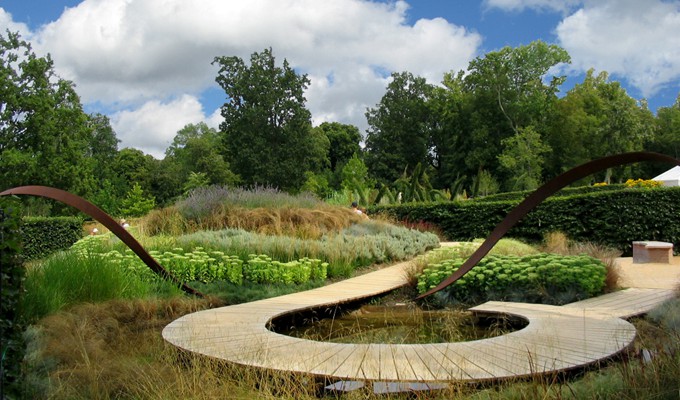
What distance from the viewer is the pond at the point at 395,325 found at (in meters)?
5.23

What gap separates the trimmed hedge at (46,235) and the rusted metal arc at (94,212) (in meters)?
9.58

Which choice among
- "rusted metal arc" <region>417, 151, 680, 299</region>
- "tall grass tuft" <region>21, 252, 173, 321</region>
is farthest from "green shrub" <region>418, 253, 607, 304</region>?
"tall grass tuft" <region>21, 252, 173, 321</region>

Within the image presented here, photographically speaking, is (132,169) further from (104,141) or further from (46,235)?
(46,235)

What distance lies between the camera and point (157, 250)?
8570 millimetres

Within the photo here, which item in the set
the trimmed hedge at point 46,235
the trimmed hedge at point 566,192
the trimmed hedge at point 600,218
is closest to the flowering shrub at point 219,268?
the trimmed hedge at point 600,218

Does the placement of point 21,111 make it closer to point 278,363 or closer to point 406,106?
point 278,363

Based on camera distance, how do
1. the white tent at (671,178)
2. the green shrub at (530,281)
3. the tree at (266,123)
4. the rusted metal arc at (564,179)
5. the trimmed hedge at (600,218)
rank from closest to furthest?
the rusted metal arc at (564,179), the green shrub at (530,281), the trimmed hedge at (600,218), the white tent at (671,178), the tree at (266,123)

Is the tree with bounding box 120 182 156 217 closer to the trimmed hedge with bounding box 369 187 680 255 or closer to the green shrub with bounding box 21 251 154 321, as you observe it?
the trimmed hedge with bounding box 369 187 680 255

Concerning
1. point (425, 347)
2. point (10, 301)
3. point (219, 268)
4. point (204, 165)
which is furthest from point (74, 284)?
point (204, 165)

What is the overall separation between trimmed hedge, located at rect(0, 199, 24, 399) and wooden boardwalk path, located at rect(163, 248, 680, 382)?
1.26 metres

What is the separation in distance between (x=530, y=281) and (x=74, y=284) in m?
5.13

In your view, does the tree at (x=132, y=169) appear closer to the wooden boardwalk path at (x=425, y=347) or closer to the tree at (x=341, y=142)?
the tree at (x=341, y=142)

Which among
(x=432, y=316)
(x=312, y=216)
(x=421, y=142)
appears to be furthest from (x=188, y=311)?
(x=421, y=142)

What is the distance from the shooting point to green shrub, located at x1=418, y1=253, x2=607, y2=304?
6695mm
